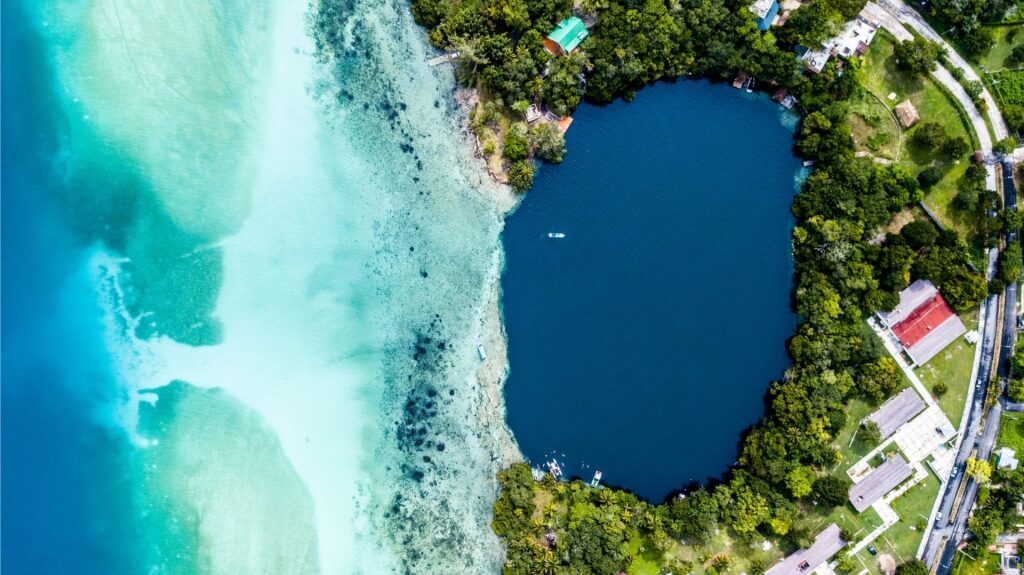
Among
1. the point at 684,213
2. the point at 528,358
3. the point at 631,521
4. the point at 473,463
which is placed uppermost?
the point at 684,213

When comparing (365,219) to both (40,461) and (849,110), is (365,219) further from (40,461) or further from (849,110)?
(849,110)

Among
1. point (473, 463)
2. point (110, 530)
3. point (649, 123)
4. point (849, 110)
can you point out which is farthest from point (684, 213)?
point (110, 530)

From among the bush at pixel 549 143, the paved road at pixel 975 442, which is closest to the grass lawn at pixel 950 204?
the paved road at pixel 975 442

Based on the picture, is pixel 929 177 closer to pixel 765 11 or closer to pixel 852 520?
pixel 765 11

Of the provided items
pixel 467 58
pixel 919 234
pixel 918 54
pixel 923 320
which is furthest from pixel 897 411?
pixel 467 58

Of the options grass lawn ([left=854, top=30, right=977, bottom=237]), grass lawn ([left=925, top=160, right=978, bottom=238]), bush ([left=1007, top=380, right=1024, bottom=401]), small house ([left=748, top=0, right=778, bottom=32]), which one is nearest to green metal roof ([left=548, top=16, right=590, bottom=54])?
small house ([left=748, top=0, right=778, bottom=32])
